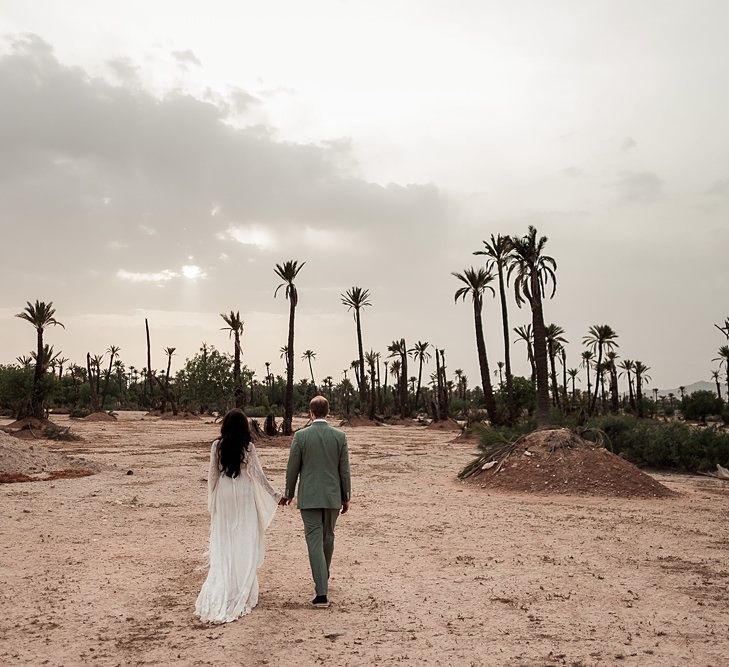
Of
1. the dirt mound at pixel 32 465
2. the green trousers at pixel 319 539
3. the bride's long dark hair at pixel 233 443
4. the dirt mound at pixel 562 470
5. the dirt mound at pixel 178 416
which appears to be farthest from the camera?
the dirt mound at pixel 178 416

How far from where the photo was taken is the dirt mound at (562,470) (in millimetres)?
13617

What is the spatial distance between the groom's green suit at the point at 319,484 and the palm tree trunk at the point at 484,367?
89.4ft

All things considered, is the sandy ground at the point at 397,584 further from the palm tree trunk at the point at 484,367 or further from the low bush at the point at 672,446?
the palm tree trunk at the point at 484,367

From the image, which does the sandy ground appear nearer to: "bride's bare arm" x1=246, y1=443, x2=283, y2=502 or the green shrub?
"bride's bare arm" x1=246, y1=443, x2=283, y2=502

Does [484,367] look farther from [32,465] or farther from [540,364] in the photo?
[32,465]

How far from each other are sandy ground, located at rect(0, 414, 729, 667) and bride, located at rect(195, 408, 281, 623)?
284 mm

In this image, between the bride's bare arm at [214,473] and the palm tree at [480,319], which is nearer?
the bride's bare arm at [214,473]

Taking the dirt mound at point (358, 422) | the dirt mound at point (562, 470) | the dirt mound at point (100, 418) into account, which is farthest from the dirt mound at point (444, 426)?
the dirt mound at point (562, 470)

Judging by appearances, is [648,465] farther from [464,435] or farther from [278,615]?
[278,615]

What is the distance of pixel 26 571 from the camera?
23.5 feet

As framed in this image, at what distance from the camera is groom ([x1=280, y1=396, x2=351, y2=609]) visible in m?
5.71

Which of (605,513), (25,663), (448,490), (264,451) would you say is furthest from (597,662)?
(264,451)

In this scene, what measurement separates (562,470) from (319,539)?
396 inches

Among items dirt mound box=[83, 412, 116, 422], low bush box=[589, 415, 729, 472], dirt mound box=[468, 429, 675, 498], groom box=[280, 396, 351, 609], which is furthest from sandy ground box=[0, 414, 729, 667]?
dirt mound box=[83, 412, 116, 422]
